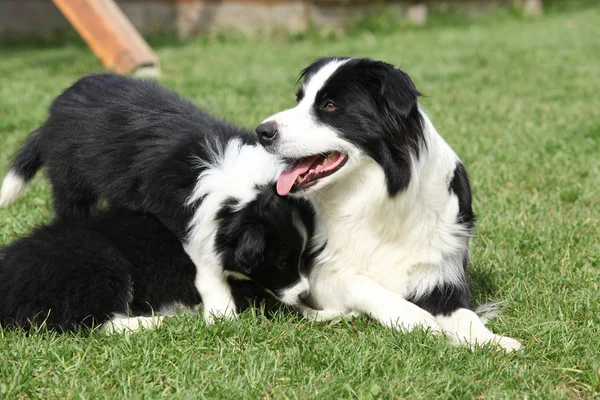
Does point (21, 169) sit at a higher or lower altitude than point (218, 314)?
higher

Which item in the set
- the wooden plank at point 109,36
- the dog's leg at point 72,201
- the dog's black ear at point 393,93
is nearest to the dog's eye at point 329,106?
the dog's black ear at point 393,93

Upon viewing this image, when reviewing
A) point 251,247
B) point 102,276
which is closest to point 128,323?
point 102,276

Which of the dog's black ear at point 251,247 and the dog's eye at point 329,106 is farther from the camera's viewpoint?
the dog's black ear at point 251,247

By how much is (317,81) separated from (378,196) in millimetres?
501

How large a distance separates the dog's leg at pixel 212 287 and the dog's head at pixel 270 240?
0.07 metres

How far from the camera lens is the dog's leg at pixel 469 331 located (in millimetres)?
2801

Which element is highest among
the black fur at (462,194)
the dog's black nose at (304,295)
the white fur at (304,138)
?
the white fur at (304,138)

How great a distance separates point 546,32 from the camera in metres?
12.2

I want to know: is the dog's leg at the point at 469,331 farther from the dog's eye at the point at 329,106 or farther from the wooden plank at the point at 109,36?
the wooden plank at the point at 109,36

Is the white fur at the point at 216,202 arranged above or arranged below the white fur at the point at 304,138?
below

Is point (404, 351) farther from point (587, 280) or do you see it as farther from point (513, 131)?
point (513, 131)

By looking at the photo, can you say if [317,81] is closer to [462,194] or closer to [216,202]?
[216,202]

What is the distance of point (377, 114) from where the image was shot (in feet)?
9.14

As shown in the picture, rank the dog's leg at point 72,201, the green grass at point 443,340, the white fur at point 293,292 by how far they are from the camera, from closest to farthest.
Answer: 1. the green grass at point 443,340
2. the white fur at point 293,292
3. the dog's leg at point 72,201
